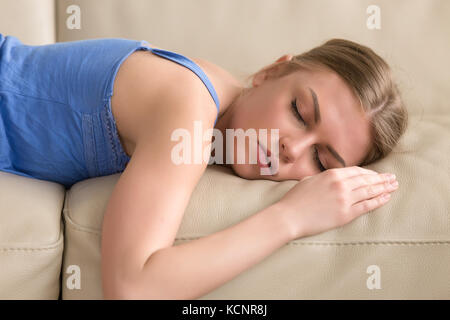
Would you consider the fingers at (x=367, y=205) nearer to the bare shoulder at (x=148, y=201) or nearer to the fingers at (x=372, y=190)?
the fingers at (x=372, y=190)

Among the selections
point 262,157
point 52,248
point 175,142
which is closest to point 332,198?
point 262,157

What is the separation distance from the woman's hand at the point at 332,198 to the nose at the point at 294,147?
7 cm

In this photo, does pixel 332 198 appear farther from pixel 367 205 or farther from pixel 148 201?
pixel 148 201

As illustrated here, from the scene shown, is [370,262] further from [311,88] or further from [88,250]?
[88,250]

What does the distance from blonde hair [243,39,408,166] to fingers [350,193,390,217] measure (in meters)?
0.18

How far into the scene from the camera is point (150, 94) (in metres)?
0.88

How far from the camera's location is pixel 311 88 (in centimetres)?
96

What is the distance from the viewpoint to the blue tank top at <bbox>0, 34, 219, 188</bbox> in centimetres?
92

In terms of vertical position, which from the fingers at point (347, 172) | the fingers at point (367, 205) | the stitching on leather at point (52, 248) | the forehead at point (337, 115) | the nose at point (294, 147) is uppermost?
the forehead at point (337, 115)

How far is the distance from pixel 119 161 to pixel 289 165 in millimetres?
328

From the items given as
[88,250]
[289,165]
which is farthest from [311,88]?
[88,250]

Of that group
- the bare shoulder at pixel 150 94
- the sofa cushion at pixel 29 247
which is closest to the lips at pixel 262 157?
the bare shoulder at pixel 150 94

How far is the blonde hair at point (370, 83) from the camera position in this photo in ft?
3.16
